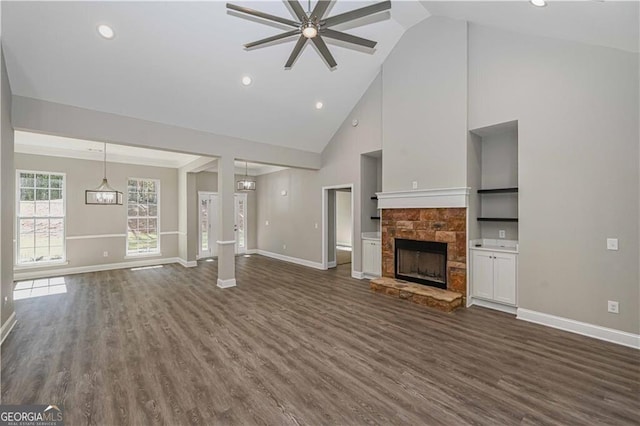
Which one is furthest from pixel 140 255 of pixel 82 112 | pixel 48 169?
pixel 82 112

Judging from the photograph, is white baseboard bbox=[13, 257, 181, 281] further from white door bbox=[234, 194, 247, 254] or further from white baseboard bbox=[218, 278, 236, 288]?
white baseboard bbox=[218, 278, 236, 288]

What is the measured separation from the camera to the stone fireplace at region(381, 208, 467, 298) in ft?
14.6

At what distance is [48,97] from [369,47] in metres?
4.38

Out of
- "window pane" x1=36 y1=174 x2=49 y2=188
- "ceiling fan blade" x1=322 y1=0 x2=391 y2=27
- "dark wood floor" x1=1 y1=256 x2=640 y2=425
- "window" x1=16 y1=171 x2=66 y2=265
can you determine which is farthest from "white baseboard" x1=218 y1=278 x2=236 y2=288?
"window pane" x1=36 y1=174 x2=49 y2=188

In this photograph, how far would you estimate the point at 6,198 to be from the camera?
11.2 feet

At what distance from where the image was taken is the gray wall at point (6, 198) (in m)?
3.22

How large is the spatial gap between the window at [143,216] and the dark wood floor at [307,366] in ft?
10.4

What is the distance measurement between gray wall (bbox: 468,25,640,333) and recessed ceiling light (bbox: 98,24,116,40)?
16.8 feet

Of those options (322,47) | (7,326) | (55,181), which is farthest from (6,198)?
(322,47)

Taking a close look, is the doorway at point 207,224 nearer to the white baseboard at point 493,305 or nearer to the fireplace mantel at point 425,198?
the fireplace mantel at point 425,198

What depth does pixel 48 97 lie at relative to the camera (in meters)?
3.79

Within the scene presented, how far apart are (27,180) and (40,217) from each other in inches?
34.6

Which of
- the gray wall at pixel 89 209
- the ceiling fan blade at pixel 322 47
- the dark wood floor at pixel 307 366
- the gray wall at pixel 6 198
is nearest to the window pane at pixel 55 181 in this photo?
the gray wall at pixel 89 209

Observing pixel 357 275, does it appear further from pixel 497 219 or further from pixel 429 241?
pixel 497 219
